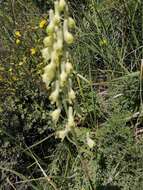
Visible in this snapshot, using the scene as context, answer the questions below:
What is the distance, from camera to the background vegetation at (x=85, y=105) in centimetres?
307

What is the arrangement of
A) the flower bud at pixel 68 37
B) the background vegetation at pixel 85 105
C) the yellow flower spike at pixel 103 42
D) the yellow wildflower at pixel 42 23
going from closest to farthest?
the flower bud at pixel 68 37 < the background vegetation at pixel 85 105 < the yellow flower spike at pixel 103 42 < the yellow wildflower at pixel 42 23

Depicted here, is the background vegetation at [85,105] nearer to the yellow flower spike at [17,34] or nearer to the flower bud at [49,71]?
the yellow flower spike at [17,34]

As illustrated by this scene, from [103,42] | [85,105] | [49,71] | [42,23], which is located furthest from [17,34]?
[49,71]

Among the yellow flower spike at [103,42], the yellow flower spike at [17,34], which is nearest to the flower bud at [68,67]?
the yellow flower spike at [103,42]

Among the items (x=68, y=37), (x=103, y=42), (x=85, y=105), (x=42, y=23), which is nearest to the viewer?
(x=68, y=37)

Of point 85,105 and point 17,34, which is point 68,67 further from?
point 17,34

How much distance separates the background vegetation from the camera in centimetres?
307

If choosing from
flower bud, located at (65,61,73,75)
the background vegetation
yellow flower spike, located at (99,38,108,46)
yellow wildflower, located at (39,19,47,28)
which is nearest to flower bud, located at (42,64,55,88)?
flower bud, located at (65,61,73,75)

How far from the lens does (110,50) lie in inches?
143

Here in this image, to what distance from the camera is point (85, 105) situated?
3459 mm

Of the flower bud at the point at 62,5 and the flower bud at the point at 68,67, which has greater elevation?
the flower bud at the point at 62,5

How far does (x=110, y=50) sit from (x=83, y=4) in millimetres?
713

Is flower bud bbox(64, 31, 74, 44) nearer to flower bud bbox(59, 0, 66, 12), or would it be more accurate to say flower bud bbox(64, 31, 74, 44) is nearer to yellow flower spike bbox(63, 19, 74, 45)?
yellow flower spike bbox(63, 19, 74, 45)

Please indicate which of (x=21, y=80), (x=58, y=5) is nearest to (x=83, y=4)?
(x=21, y=80)
